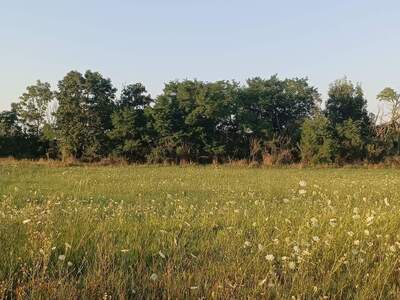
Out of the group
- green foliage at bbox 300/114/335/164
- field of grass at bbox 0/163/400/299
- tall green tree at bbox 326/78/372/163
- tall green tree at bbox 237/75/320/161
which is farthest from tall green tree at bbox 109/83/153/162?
field of grass at bbox 0/163/400/299

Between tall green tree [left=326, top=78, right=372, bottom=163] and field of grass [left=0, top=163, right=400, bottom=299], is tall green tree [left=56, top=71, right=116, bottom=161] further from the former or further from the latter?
field of grass [left=0, top=163, right=400, bottom=299]

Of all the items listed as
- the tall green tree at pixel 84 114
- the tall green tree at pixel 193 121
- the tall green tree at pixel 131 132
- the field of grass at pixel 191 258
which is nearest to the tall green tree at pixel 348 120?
the tall green tree at pixel 193 121

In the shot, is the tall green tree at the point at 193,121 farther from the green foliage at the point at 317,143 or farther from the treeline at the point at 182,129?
the green foliage at the point at 317,143

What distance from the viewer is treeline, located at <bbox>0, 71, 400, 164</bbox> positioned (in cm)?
4366

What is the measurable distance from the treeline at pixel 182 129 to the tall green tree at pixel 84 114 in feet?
0.30

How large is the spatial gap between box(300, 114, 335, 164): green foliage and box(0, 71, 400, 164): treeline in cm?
9

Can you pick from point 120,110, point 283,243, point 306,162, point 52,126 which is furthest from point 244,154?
point 283,243

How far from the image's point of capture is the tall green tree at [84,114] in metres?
43.5

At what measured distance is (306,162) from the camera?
45.0 m

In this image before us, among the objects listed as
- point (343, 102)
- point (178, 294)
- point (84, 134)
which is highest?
point (343, 102)

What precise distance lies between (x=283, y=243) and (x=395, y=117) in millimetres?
56971

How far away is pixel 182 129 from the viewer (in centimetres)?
4459

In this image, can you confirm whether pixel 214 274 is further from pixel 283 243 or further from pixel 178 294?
pixel 283 243

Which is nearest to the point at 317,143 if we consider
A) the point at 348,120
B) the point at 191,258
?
the point at 348,120
